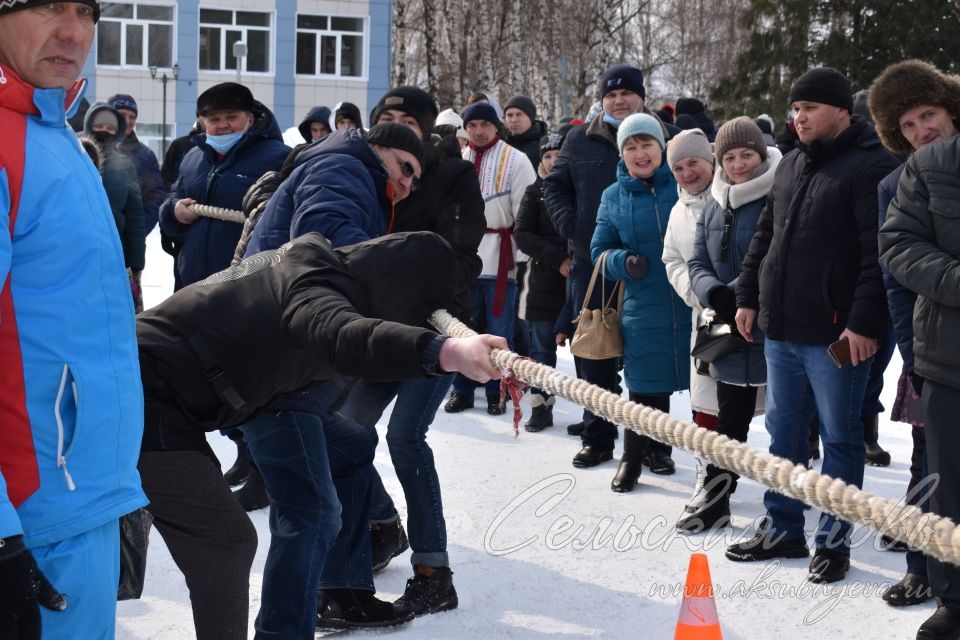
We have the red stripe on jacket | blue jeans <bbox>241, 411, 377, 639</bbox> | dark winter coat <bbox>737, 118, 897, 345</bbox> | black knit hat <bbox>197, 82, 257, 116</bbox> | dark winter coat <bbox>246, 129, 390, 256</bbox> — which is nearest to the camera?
the red stripe on jacket

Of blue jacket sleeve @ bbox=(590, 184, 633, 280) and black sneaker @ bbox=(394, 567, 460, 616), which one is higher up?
blue jacket sleeve @ bbox=(590, 184, 633, 280)

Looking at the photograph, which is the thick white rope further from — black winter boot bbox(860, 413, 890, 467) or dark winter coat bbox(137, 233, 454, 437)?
black winter boot bbox(860, 413, 890, 467)

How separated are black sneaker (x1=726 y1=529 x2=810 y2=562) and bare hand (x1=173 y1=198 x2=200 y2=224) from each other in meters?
2.96

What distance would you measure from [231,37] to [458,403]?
Result: 29870 millimetres

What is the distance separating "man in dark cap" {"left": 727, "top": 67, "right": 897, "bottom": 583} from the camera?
4449 millimetres

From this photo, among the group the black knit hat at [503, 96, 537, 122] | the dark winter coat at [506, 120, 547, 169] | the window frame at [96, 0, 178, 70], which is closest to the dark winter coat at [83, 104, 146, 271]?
the dark winter coat at [506, 120, 547, 169]

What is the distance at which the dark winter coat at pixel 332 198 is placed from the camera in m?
3.55

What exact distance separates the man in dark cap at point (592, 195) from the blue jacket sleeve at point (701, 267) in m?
0.83

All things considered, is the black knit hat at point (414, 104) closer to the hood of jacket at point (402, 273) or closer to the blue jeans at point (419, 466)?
the blue jeans at point (419, 466)

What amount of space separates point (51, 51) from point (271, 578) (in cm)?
174

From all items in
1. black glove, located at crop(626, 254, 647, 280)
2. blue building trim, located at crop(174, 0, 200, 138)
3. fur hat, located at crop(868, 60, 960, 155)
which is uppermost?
blue building trim, located at crop(174, 0, 200, 138)

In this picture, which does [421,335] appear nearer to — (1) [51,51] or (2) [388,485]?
(1) [51,51]

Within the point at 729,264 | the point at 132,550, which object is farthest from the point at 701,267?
the point at 132,550

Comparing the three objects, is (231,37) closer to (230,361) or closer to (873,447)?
(873,447)
